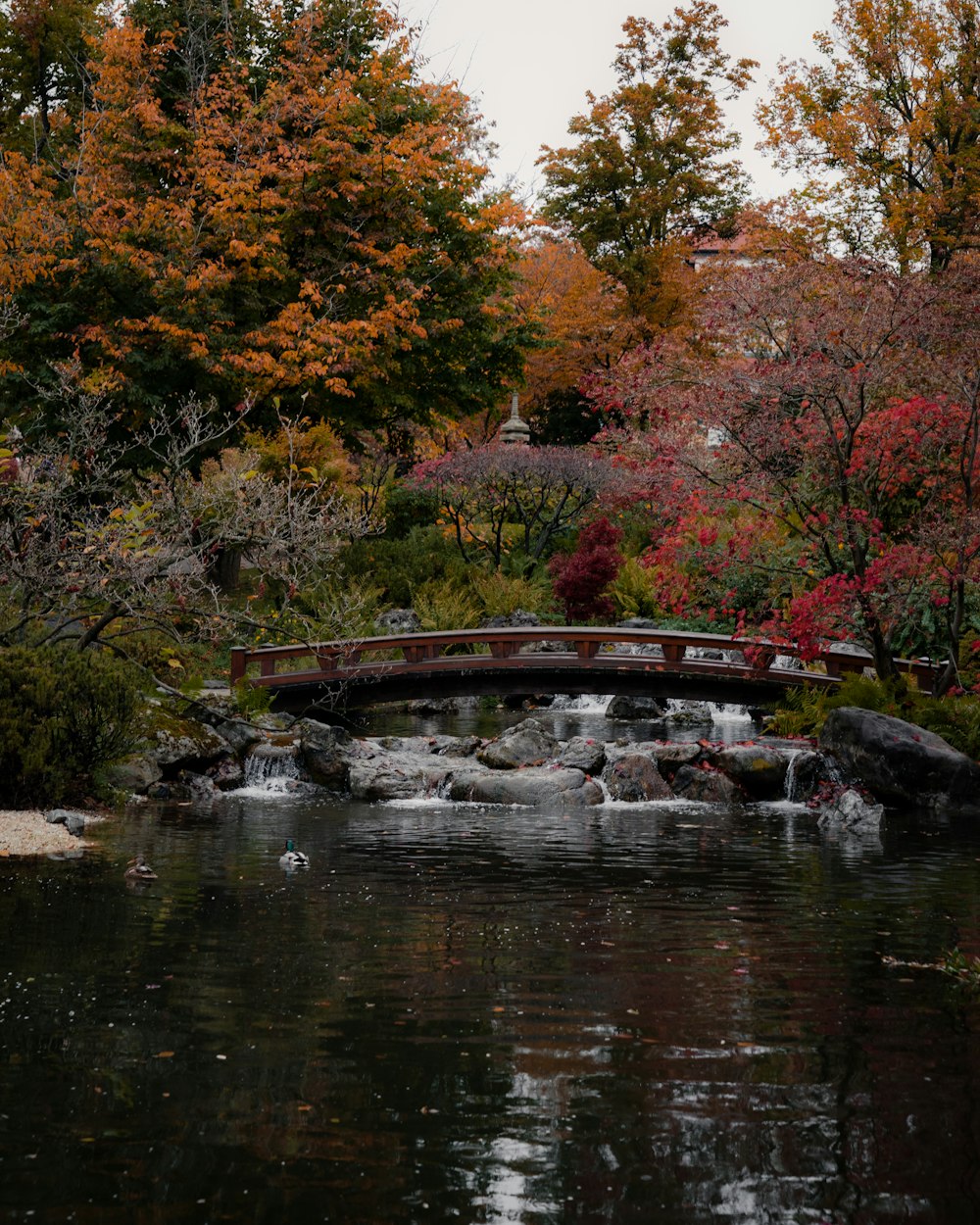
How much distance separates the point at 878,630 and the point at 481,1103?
41.7 feet

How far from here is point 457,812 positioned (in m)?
15.5

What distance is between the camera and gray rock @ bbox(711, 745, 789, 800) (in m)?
16.8

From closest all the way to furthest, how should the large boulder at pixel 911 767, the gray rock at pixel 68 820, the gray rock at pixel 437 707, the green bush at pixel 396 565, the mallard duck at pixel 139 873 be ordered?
the mallard duck at pixel 139 873 → the gray rock at pixel 68 820 → the large boulder at pixel 911 767 → the gray rock at pixel 437 707 → the green bush at pixel 396 565

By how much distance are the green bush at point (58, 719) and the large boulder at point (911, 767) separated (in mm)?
8635

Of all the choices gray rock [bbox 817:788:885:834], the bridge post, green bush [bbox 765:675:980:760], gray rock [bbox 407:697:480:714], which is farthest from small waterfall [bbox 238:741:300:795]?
gray rock [bbox 407:697:480:714]

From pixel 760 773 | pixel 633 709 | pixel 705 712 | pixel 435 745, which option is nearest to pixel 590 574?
pixel 633 709

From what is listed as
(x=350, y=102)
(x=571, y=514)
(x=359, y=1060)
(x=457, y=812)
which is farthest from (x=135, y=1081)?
(x=571, y=514)

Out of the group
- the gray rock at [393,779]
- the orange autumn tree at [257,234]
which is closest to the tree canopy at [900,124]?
the orange autumn tree at [257,234]

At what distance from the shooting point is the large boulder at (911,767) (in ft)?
51.7

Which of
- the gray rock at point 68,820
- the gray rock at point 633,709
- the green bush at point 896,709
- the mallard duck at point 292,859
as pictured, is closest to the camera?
the mallard duck at point 292,859

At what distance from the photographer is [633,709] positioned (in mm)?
24672

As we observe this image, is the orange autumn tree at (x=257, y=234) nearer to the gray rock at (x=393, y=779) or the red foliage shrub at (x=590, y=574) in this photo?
the red foliage shrub at (x=590, y=574)

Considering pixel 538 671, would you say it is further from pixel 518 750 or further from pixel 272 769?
pixel 272 769

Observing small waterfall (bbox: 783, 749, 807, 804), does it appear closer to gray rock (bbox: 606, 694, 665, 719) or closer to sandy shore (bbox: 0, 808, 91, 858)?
gray rock (bbox: 606, 694, 665, 719)
